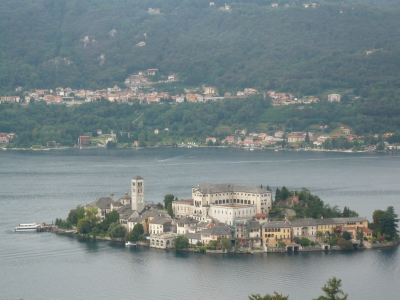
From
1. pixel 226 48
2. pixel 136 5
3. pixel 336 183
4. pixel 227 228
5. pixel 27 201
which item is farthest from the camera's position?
pixel 136 5

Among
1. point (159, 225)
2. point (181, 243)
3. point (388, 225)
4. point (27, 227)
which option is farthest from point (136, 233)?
point (388, 225)

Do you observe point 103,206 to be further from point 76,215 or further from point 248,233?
point 248,233

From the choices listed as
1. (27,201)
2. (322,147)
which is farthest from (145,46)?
(27,201)

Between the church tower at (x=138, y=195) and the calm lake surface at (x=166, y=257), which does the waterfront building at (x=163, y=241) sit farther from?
the church tower at (x=138, y=195)

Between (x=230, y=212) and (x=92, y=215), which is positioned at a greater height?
(x=230, y=212)

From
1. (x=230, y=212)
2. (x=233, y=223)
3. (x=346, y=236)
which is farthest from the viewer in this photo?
(x=230, y=212)

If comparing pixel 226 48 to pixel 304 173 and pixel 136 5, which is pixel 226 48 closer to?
pixel 136 5

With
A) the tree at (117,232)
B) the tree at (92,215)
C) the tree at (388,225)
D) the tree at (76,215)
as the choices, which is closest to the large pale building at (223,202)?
the tree at (117,232)
